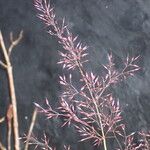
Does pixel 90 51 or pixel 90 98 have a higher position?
pixel 90 51

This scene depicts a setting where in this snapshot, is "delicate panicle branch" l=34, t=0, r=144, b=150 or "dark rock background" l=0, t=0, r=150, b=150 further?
"dark rock background" l=0, t=0, r=150, b=150

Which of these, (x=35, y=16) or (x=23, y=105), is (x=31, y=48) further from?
(x=23, y=105)

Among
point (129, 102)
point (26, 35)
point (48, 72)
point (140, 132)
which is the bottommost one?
point (140, 132)

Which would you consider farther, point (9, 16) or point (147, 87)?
point (9, 16)

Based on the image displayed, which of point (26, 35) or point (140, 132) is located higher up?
point (26, 35)

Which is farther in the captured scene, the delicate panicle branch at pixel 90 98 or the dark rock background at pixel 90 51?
the dark rock background at pixel 90 51

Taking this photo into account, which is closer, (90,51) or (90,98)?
(90,98)

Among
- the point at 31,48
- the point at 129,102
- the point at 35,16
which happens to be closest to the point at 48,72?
the point at 31,48
